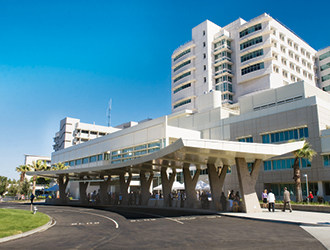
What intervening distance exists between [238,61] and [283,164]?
37.9 metres

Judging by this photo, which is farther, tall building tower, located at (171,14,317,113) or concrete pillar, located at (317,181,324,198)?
tall building tower, located at (171,14,317,113)

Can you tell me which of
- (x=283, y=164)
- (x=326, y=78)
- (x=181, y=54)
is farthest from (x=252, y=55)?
(x=283, y=164)

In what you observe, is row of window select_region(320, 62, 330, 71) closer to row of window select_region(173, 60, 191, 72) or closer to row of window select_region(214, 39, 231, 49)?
row of window select_region(214, 39, 231, 49)

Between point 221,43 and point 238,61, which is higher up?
point 221,43

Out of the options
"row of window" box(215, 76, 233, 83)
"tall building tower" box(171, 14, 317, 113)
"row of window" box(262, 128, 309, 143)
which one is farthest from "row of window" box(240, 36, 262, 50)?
"row of window" box(262, 128, 309, 143)

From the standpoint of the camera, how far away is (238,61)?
72.2 metres

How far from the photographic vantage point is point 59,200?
43.6 metres

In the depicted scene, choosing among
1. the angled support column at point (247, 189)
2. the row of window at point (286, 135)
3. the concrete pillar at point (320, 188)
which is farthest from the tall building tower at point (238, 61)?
the angled support column at point (247, 189)

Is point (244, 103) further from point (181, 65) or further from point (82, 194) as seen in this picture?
point (181, 65)

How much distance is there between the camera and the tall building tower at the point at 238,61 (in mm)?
66500

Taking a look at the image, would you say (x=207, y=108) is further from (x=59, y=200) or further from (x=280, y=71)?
(x=59, y=200)

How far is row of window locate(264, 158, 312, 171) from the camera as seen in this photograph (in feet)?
126

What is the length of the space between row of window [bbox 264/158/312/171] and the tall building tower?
87.1 ft

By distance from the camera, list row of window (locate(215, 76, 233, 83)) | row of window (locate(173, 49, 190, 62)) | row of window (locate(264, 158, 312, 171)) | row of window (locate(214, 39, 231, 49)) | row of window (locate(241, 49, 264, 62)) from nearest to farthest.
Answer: row of window (locate(264, 158, 312, 171)) → row of window (locate(241, 49, 264, 62)) → row of window (locate(215, 76, 233, 83)) → row of window (locate(214, 39, 231, 49)) → row of window (locate(173, 49, 190, 62))
